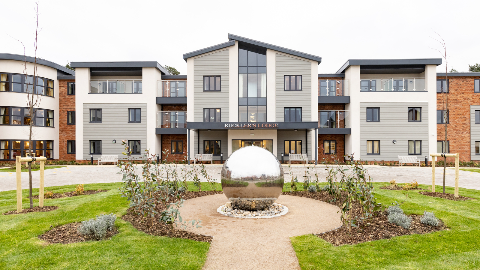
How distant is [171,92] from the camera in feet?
90.8

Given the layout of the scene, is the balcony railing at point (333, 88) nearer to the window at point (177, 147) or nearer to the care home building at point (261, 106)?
the care home building at point (261, 106)

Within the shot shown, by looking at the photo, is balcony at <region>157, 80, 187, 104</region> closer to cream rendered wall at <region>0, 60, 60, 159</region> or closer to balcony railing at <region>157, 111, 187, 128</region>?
balcony railing at <region>157, 111, 187, 128</region>

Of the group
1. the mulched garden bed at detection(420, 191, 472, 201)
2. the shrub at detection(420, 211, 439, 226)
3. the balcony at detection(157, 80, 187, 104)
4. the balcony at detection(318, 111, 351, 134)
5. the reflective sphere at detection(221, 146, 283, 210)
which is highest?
the balcony at detection(157, 80, 187, 104)

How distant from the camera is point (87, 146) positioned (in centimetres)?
2731

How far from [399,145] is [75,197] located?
→ 2749cm

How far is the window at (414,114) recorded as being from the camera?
26484 millimetres

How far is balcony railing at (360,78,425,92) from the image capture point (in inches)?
1041

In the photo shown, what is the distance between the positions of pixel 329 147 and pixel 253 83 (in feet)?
34.6

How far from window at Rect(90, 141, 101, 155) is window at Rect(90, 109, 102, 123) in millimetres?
2283

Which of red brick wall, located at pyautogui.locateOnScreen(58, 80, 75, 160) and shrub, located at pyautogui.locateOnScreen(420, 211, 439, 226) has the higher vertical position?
red brick wall, located at pyautogui.locateOnScreen(58, 80, 75, 160)

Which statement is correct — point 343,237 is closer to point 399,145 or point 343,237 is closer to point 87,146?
point 399,145

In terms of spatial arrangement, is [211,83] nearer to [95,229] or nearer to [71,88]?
[71,88]

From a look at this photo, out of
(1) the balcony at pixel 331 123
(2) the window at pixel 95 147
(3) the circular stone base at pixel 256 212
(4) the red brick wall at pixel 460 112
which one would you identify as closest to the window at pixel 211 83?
(1) the balcony at pixel 331 123

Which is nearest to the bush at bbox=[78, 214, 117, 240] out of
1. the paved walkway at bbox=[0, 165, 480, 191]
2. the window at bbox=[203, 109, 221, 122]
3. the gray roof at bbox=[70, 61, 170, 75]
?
the paved walkway at bbox=[0, 165, 480, 191]
